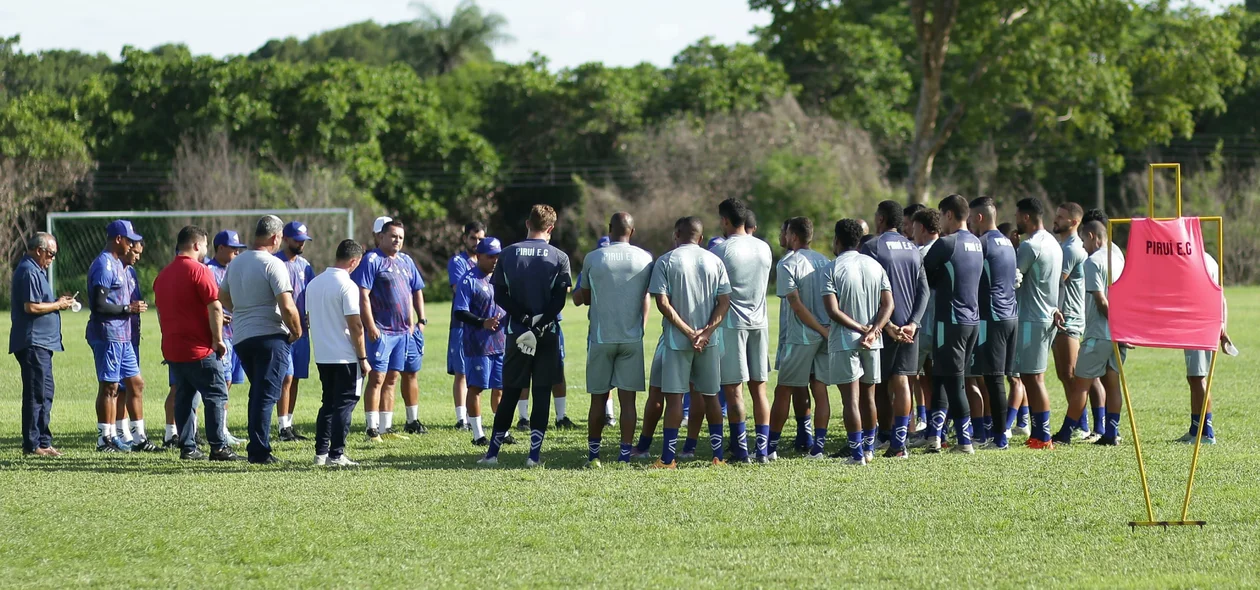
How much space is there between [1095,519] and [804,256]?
11.6 ft

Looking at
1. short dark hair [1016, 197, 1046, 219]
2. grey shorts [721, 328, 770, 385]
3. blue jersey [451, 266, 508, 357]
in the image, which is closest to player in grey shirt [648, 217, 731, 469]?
grey shorts [721, 328, 770, 385]

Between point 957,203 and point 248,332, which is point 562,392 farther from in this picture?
point 957,203

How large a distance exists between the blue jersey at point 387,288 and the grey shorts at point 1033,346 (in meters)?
5.65

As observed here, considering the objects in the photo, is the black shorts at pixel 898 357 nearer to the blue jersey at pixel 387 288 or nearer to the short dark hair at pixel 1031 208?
the short dark hair at pixel 1031 208

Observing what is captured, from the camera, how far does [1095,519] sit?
7527 millimetres

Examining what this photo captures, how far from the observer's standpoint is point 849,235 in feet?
32.7

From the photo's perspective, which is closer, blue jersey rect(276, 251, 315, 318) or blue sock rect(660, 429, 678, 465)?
blue sock rect(660, 429, 678, 465)

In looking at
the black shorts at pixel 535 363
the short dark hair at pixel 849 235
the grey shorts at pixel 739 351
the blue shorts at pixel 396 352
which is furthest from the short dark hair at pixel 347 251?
the short dark hair at pixel 849 235

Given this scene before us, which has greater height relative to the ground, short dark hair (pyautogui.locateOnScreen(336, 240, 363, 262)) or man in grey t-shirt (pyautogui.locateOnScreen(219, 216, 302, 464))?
short dark hair (pyautogui.locateOnScreen(336, 240, 363, 262))

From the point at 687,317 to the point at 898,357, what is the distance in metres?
1.82

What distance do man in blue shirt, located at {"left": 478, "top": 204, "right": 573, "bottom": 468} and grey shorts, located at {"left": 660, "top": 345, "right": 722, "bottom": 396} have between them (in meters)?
0.89

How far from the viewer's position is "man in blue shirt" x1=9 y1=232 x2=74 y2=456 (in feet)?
36.0

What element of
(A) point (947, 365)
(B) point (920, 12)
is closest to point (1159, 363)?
(A) point (947, 365)

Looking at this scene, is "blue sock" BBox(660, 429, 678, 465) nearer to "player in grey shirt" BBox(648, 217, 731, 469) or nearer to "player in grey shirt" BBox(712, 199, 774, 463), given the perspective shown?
"player in grey shirt" BBox(648, 217, 731, 469)
